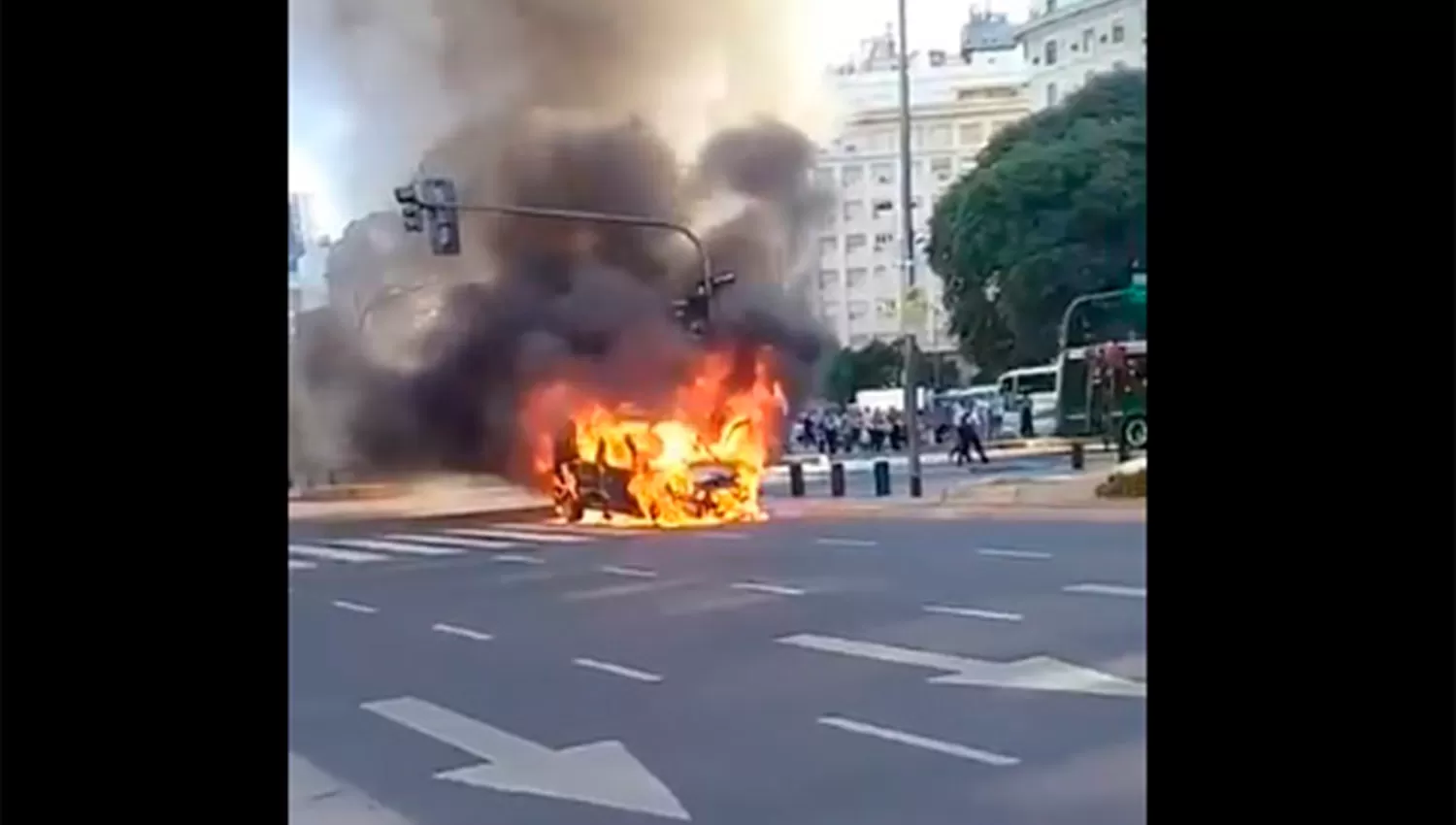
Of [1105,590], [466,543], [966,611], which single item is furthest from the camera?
[466,543]

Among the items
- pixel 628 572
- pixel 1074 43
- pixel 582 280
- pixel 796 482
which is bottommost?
pixel 628 572

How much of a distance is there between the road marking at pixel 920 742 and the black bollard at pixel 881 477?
28 centimetres

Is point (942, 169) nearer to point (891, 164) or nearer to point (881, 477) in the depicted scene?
point (891, 164)

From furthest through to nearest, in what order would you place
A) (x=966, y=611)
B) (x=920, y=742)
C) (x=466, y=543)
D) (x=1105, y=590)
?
(x=466, y=543) → (x=966, y=611) → (x=920, y=742) → (x=1105, y=590)

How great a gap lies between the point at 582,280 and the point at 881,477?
0.44 m


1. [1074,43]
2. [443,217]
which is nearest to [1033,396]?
[1074,43]

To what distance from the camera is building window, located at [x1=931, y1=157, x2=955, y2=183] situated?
65.5 inches

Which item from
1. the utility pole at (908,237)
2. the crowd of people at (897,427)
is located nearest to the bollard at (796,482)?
the crowd of people at (897,427)

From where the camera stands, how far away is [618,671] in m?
1.75

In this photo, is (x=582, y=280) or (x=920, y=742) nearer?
(x=920, y=742)

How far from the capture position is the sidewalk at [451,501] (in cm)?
181

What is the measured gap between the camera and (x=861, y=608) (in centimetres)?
178

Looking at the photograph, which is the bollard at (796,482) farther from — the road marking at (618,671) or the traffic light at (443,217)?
the traffic light at (443,217)

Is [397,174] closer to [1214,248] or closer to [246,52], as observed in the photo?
[246,52]
